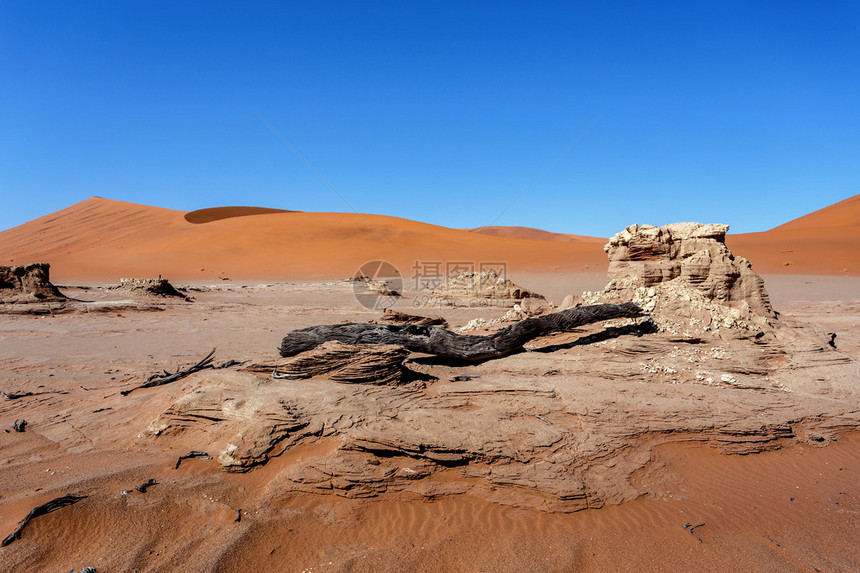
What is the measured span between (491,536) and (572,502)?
0.68 meters

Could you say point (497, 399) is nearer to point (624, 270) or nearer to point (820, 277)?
point (624, 270)

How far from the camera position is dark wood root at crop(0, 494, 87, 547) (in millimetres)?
2688

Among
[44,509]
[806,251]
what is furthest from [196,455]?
[806,251]

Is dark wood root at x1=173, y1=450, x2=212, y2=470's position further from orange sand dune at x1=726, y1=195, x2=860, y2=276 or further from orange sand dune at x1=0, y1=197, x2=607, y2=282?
orange sand dune at x1=726, y1=195, x2=860, y2=276

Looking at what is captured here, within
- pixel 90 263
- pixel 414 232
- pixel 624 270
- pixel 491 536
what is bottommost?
pixel 491 536

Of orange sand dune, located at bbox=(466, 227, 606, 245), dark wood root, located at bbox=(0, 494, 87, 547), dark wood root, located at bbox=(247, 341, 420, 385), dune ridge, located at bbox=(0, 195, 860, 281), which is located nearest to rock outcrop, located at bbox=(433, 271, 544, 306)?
dark wood root, located at bbox=(247, 341, 420, 385)

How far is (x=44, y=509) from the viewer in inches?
114

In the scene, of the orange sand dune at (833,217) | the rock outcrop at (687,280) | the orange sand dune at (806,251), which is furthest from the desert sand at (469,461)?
the orange sand dune at (833,217)

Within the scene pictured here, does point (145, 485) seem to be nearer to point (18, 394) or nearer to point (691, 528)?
point (18, 394)

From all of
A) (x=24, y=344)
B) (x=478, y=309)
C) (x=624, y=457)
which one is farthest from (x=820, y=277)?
(x=24, y=344)

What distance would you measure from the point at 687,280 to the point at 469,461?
5.93m

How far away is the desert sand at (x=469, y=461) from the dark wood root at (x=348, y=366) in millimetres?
192

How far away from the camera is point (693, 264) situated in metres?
7.53

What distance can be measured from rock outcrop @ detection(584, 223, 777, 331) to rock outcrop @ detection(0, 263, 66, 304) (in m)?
15.4
